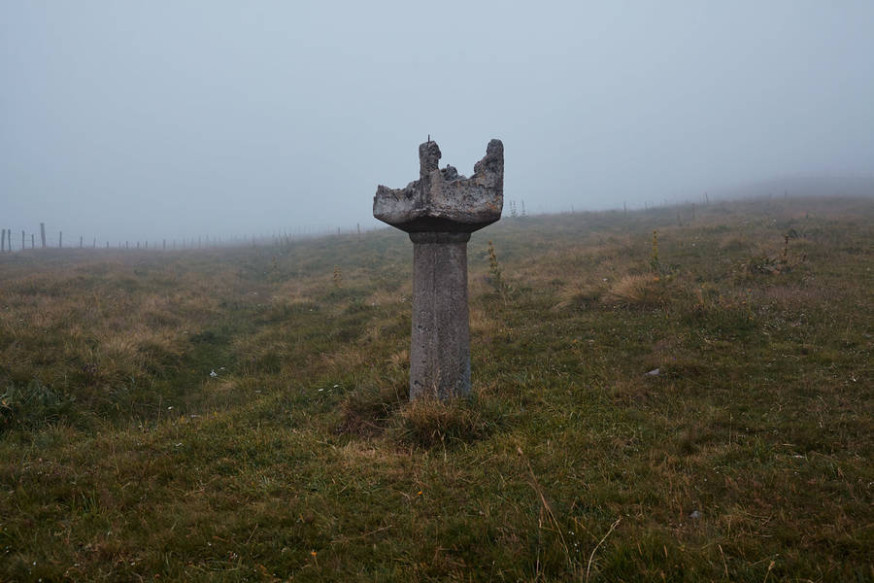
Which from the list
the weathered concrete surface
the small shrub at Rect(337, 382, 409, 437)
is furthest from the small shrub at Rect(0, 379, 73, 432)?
the weathered concrete surface

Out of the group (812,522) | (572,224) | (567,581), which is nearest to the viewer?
(567,581)

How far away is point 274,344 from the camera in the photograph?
30.5 feet

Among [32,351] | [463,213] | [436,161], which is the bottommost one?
[32,351]

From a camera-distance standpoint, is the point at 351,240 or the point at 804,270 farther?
the point at 351,240

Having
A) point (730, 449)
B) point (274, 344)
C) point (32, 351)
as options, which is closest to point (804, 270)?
point (730, 449)

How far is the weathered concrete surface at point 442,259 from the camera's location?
4734 mm

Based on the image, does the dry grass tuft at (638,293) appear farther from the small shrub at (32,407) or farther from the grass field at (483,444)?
the small shrub at (32,407)

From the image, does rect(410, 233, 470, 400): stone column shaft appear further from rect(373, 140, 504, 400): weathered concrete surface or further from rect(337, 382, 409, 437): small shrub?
rect(337, 382, 409, 437): small shrub

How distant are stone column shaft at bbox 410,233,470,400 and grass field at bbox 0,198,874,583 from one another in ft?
1.12

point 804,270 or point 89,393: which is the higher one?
point 804,270

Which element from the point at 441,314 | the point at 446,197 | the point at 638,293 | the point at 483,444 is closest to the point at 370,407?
the point at 441,314

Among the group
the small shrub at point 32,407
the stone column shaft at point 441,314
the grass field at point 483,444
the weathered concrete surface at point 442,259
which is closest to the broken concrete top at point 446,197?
the weathered concrete surface at point 442,259

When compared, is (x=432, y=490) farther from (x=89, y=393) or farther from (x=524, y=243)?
(x=524, y=243)

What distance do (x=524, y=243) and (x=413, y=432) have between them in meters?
19.4
